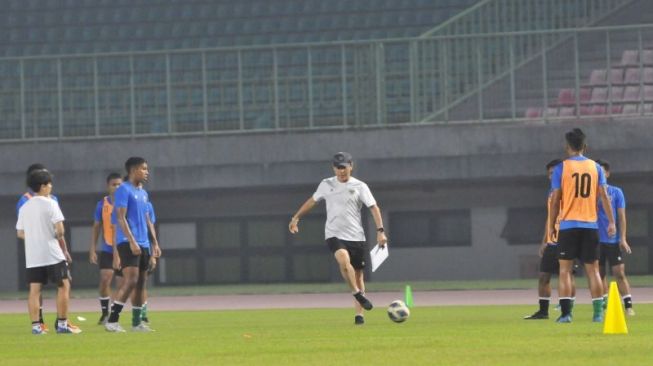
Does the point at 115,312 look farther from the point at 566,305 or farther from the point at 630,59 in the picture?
the point at 630,59

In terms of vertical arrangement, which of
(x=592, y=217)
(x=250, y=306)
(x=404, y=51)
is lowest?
(x=250, y=306)

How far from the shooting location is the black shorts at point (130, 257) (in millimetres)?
17891

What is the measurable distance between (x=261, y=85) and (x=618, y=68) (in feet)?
23.3

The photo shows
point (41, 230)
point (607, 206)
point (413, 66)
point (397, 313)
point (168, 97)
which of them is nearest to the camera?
point (607, 206)

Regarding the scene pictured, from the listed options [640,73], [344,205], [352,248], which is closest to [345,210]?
[344,205]

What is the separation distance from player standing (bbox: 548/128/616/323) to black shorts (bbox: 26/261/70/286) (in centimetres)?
495

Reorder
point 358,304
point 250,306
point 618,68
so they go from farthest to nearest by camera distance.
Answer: point 618,68 → point 250,306 → point 358,304

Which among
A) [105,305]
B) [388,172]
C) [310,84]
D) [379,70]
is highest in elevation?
[379,70]

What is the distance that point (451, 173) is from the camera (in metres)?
34.7

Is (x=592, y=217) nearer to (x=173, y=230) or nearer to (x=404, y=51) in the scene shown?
(x=404, y=51)

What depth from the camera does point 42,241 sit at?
681 inches

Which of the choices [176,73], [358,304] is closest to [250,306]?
[358,304]

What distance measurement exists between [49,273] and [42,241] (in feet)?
1.11

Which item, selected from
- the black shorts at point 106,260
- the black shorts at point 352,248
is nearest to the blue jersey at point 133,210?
the black shorts at point 352,248
